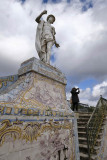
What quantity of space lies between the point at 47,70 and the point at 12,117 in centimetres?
170

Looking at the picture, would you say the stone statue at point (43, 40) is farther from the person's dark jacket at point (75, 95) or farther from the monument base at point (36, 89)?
the person's dark jacket at point (75, 95)

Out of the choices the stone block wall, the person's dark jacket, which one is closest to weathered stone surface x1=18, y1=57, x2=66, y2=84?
the stone block wall

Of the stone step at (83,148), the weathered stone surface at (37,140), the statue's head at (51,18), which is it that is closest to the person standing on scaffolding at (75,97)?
the stone step at (83,148)

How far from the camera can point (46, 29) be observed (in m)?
3.90

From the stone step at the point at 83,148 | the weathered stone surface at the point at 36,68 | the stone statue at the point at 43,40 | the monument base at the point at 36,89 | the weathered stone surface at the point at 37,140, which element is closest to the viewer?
the weathered stone surface at the point at 37,140

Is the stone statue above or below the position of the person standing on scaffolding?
above

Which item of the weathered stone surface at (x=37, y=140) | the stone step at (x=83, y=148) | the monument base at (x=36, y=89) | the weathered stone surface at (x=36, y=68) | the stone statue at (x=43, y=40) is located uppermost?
the stone statue at (x=43, y=40)

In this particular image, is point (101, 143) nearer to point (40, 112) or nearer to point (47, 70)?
point (40, 112)

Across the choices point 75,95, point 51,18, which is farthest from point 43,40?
point 75,95

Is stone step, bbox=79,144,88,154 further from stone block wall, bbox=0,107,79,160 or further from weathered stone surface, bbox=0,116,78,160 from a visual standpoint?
weathered stone surface, bbox=0,116,78,160

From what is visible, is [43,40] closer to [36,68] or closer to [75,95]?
[36,68]

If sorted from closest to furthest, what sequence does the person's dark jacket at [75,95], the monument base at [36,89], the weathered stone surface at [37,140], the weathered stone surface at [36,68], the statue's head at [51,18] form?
1. the weathered stone surface at [37,140]
2. the monument base at [36,89]
3. the weathered stone surface at [36,68]
4. the statue's head at [51,18]
5. the person's dark jacket at [75,95]

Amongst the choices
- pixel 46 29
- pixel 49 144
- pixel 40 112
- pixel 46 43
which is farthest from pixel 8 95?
pixel 46 29

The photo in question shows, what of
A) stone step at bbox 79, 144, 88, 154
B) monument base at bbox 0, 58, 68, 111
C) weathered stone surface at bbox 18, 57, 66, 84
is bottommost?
stone step at bbox 79, 144, 88, 154
